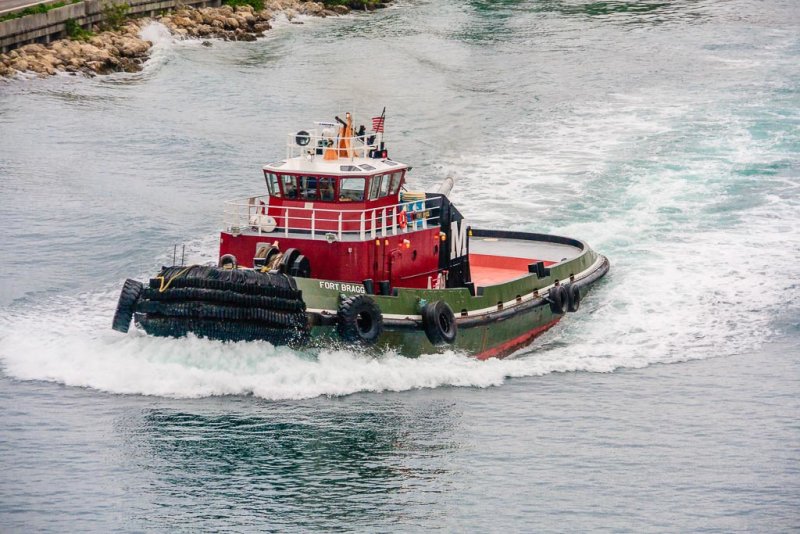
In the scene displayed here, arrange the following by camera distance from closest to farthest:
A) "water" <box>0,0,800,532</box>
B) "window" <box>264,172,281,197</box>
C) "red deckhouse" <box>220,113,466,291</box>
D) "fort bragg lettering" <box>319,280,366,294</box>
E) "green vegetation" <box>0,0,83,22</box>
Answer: "water" <box>0,0,800,532</box>
"fort bragg lettering" <box>319,280,366,294</box>
"red deckhouse" <box>220,113,466,291</box>
"window" <box>264,172,281,197</box>
"green vegetation" <box>0,0,83,22</box>

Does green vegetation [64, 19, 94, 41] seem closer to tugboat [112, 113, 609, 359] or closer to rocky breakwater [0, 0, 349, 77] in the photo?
rocky breakwater [0, 0, 349, 77]

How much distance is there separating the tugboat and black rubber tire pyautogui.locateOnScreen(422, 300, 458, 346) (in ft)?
0.06

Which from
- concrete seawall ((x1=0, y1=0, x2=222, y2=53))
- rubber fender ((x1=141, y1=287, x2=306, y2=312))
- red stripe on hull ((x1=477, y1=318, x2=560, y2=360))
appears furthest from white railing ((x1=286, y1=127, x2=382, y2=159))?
concrete seawall ((x1=0, y1=0, x2=222, y2=53))

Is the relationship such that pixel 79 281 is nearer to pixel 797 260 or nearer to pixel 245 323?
pixel 245 323

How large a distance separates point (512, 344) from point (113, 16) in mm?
33784

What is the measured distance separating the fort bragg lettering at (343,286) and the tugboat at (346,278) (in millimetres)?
22

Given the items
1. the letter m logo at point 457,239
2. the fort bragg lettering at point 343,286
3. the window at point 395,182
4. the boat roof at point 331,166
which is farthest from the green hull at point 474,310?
the boat roof at point 331,166

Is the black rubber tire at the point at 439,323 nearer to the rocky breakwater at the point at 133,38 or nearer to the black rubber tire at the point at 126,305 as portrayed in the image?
the black rubber tire at the point at 126,305

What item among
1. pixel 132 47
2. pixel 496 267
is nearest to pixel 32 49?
pixel 132 47

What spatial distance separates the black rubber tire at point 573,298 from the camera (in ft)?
89.9

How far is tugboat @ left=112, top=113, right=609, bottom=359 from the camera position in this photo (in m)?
21.4

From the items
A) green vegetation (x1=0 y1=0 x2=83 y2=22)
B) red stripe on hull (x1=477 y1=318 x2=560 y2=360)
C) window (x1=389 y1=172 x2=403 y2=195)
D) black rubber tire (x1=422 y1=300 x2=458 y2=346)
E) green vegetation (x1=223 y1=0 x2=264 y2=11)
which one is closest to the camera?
black rubber tire (x1=422 y1=300 x2=458 y2=346)

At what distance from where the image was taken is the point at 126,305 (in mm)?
22000

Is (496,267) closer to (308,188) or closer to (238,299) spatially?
(308,188)
